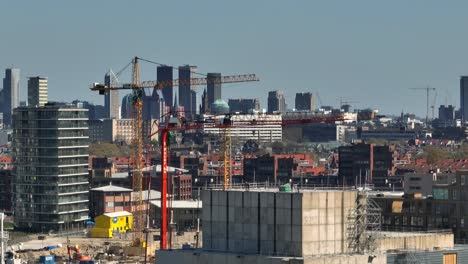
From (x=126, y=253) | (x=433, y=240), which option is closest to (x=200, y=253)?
(x=433, y=240)

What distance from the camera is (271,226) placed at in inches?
3177

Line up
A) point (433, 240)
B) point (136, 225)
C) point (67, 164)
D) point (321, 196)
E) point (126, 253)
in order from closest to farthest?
point (321, 196), point (433, 240), point (126, 253), point (136, 225), point (67, 164)

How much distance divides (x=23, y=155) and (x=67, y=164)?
15.3 feet

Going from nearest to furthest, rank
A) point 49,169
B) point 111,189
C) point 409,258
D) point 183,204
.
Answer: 1. point 409,258
2. point 49,169
3. point 183,204
4. point 111,189

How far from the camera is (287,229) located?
263 feet

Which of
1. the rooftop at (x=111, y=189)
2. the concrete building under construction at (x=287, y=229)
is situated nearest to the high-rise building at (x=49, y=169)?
the rooftop at (x=111, y=189)

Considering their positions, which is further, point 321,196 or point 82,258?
point 82,258

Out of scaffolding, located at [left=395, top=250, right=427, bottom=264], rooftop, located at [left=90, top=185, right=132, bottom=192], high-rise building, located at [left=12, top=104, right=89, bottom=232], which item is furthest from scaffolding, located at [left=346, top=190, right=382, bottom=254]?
rooftop, located at [left=90, top=185, right=132, bottom=192]

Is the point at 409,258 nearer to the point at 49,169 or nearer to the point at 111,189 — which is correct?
the point at 49,169

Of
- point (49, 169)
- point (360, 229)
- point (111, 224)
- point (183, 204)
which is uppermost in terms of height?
point (49, 169)

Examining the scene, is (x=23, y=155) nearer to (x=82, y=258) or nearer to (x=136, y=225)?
(x=136, y=225)

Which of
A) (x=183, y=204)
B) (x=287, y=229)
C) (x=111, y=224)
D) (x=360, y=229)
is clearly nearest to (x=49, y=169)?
(x=183, y=204)

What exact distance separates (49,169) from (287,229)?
334 feet

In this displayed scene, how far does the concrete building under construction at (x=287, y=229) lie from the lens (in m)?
80.0
